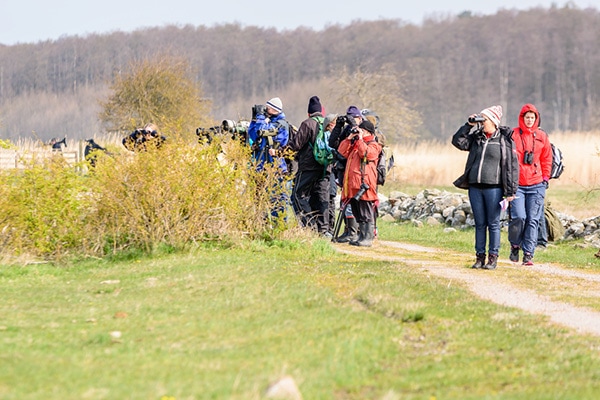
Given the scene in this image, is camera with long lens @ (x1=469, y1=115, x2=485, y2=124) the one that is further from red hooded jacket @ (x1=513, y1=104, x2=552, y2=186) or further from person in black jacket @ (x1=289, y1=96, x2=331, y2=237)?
person in black jacket @ (x1=289, y1=96, x2=331, y2=237)

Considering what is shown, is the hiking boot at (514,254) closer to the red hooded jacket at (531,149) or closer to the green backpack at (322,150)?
the red hooded jacket at (531,149)

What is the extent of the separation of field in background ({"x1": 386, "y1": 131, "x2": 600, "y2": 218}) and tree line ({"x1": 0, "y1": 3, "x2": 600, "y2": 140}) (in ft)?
161

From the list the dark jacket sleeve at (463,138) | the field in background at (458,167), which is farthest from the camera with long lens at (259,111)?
the field in background at (458,167)

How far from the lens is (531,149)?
41.6ft

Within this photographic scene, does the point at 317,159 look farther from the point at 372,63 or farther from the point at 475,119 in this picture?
the point at 372,63

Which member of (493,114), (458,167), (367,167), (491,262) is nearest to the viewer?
(493,114)

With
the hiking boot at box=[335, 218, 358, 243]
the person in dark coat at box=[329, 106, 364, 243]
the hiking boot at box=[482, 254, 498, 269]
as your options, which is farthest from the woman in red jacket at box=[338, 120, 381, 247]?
the hiking boot at box=[482, 254, 498, 269]

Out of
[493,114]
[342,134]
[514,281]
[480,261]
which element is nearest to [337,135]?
[342,134]

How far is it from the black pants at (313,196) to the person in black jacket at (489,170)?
353 cm

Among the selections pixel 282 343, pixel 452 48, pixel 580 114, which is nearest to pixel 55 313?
pixel 282 343

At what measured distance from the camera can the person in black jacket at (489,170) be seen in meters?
11.4

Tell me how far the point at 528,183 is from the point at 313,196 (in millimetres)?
3498

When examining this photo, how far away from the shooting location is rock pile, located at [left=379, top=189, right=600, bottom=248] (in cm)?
1808

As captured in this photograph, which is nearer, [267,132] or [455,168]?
[267,132]
